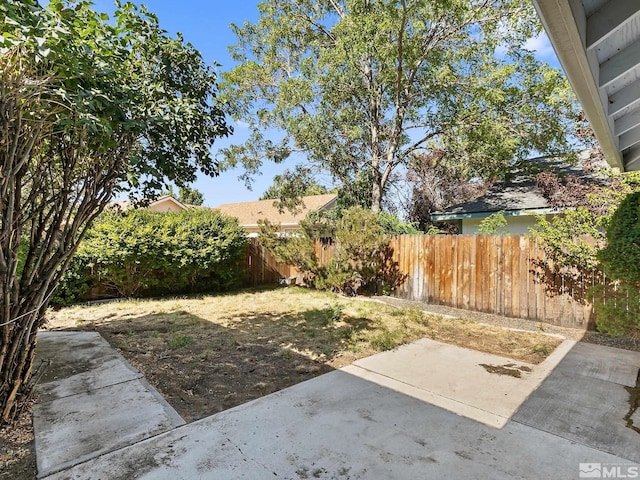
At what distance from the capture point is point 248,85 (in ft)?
39.5

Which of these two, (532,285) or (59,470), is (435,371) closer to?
(59,470)

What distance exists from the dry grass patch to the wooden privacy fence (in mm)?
1011

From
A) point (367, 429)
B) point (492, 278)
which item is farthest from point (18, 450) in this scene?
point (492, 278)

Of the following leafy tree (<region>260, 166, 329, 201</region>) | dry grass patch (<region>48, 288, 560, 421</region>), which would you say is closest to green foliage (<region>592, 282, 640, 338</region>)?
dry grass patch (<region>48, 288, 560, 421</region>)

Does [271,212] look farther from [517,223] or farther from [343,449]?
[343,449]

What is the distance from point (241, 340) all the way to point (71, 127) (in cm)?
339

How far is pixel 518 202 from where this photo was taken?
32.3ft

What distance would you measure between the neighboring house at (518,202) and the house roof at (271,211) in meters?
9.62

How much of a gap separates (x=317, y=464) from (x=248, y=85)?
12.4 meters

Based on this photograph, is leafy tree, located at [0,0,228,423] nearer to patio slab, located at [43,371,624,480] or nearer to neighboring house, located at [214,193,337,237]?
patio slab, located at [43,371,624,480]

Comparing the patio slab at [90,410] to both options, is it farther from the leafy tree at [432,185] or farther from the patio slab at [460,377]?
the leafy tree at [432,185]

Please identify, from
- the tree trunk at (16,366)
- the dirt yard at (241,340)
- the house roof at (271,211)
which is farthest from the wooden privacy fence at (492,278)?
the house roof at (271,211)

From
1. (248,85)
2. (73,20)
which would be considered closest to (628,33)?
(73,20)

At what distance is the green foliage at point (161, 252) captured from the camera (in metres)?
7.20
